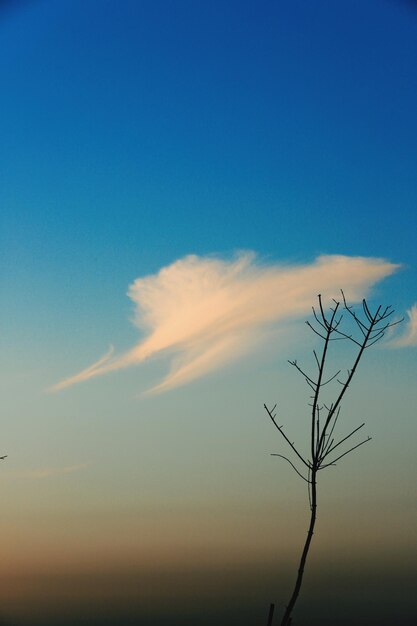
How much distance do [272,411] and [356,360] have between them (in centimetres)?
41

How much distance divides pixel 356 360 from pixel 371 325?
0.20 metres

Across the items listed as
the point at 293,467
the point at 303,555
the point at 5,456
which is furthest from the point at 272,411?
the point at 5,456

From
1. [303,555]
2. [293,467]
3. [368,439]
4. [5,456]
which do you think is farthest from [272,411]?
[5,456]

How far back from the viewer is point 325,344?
232 centimetres

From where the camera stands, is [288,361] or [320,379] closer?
[320,379]

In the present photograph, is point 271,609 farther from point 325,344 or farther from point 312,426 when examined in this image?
point 325,344

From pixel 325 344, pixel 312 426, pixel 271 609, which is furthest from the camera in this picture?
pixel 325 344

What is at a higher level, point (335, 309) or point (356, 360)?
Answer: point (335, 309)

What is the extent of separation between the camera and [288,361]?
2.61m

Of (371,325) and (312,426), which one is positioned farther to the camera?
(371,325)

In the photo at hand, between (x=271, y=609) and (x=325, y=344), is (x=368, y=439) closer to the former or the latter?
(x=325, y=344)

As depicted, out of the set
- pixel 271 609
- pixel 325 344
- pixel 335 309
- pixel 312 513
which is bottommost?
pixel 271 609

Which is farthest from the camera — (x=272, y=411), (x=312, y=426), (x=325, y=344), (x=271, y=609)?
(x=272, y=411)

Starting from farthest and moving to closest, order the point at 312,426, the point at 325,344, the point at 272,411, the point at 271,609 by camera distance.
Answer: the point at 272,411
the point at 325,344
the point at 312,426
the point at 271,609
